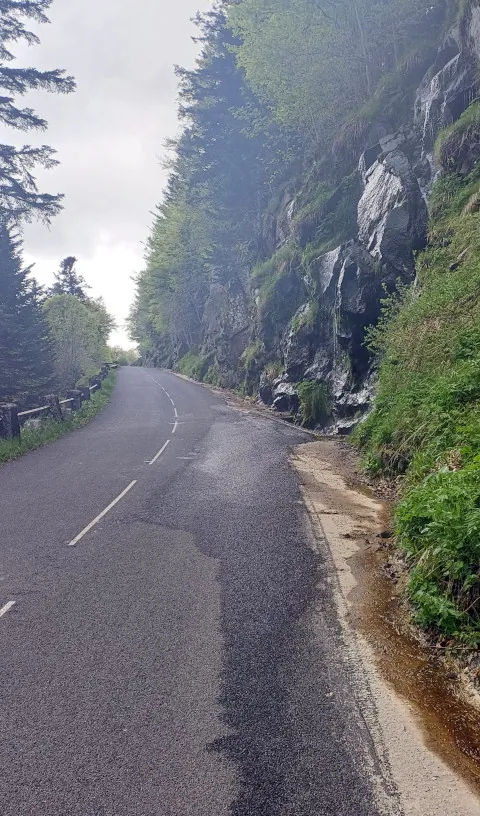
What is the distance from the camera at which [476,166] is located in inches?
597

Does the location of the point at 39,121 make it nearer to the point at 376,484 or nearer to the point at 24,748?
the point at 376,484

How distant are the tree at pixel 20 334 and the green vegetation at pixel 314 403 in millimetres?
14148

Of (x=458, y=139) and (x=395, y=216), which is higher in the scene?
(x=458, y=139)

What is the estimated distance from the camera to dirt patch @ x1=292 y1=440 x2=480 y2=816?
351cm

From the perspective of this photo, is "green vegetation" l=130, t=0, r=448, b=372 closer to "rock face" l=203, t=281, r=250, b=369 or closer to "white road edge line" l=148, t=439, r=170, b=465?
"rock face" l=203, t=281, r=250, b=369

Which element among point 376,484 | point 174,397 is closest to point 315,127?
point 174,397

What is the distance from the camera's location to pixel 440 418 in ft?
30.5

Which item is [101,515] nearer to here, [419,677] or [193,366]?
[419,677]

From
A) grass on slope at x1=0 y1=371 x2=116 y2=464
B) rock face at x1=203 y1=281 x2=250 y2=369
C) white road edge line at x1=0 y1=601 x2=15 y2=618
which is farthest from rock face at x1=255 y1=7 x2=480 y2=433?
→ rock face at x1=203 y1=281 x2=250 y2=369

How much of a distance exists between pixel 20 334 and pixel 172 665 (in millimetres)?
A: 27366

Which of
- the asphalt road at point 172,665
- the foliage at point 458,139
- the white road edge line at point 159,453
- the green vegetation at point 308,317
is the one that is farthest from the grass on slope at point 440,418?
the white road edge line at point 159,453

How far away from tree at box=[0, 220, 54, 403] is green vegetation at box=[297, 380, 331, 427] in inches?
557

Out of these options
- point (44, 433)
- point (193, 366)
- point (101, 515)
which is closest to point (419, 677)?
point (101, 515)

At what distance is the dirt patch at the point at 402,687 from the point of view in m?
3.51
